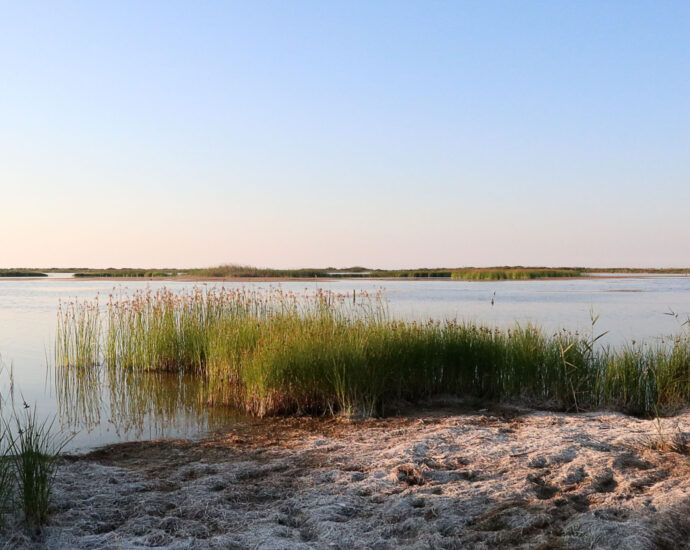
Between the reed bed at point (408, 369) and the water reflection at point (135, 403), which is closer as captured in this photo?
the water reflection at point (135, 403)

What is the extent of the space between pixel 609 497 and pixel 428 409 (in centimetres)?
411

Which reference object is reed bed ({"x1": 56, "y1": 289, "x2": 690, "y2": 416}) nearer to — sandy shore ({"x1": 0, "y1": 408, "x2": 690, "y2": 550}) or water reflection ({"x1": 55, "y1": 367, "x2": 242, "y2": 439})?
water reflection ({"x1": 55, "y1": 367, "x2": 242, "y2": 439})

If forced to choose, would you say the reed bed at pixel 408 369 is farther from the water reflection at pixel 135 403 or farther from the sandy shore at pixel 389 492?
the sandy shore at pixel 389 492

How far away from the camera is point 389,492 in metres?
4.57

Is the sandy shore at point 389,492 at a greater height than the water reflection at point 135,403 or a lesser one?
greater

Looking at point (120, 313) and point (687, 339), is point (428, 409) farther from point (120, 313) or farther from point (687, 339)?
point (120, 313)

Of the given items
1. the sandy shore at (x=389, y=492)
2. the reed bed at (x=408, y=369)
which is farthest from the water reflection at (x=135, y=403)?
the sandy shore at (x=389, y=492)

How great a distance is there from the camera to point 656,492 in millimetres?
4344

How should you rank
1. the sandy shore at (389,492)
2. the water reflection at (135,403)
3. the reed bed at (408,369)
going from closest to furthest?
the sandy shore at (389,492), the water reflection at (135,403), the reed bed at (408,369)

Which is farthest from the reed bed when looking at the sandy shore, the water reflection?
the sandy shore

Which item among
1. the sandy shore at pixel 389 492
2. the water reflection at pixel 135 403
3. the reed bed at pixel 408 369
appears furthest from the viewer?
the reed bed at pixel 408 369

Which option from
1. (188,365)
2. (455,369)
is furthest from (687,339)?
(188,365)

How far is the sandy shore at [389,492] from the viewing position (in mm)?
3785

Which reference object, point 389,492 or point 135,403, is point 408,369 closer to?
point 389,492
